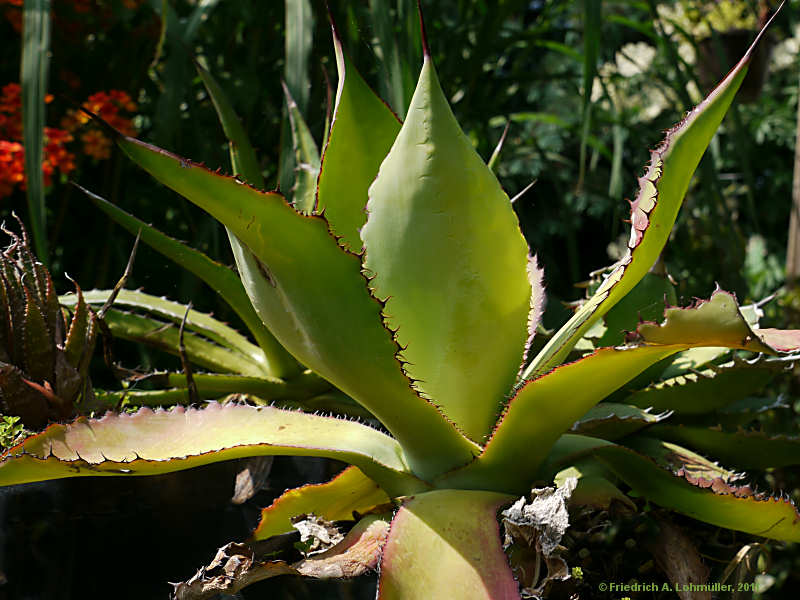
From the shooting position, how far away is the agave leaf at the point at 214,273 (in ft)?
2.28

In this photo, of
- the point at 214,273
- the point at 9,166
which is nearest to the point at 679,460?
the point at 214,273

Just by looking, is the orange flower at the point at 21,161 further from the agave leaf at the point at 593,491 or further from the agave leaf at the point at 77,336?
the agave leaf at the point at 593,491

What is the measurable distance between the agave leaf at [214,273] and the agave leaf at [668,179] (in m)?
0.35

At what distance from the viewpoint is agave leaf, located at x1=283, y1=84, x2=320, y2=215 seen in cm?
76

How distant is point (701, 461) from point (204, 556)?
0.40 meters

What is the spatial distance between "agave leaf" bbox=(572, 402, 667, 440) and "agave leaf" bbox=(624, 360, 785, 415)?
0.14ft

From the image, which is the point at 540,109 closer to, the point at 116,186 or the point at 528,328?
the point at 116,186

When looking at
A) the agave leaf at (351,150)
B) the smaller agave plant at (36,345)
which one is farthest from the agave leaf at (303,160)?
the smaller agave plant at (36,345)

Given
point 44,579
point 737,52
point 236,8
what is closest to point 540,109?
point 737,52

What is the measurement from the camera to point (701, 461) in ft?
1.98

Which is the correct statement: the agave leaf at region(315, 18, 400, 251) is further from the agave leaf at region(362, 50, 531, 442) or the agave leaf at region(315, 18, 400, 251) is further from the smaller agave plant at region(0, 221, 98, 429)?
the smaller agave plant at region(0, 221, 98, 429)

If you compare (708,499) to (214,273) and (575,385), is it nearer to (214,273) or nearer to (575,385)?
(575,385)

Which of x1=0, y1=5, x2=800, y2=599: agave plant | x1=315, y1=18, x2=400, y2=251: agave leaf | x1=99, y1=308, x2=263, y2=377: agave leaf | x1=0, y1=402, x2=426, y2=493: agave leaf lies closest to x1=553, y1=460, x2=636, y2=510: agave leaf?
x1=0, y1=5, x2=800, y2=599: agave plant

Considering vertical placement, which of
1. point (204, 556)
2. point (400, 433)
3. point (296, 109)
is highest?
point (296, 109)
